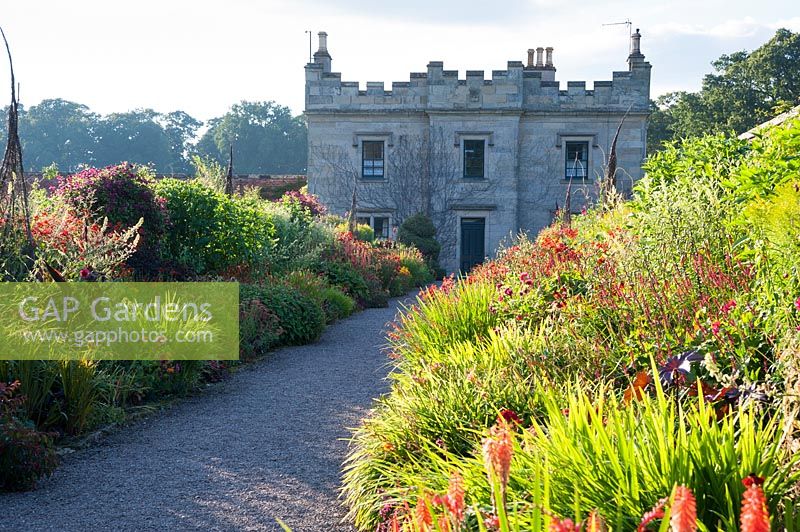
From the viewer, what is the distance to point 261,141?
6038 cm

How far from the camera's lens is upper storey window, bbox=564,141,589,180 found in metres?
27.4

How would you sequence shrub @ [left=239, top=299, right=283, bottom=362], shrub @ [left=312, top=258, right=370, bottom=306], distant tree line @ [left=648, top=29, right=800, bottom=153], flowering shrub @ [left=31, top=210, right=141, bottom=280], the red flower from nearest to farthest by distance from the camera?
the red flower
flowering shrub @ [left=31, top=210, right=141, bottom=280]
shrub @ [left=239, top=299, right=283, bottom=362]
shrub @ [left=312, top=258, right=370, bottom=306]
distant tree line @ [left=648, top=29, right=800, bottom=153]

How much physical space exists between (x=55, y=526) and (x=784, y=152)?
197 inches

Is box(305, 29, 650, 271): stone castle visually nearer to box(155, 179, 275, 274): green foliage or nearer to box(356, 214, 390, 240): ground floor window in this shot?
box(356, 214, 390, 240): ground floor window

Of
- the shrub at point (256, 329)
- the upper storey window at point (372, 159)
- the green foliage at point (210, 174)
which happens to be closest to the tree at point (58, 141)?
the upper storey window at point (372, 159)

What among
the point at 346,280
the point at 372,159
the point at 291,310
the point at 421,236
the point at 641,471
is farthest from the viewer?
the point at 372,159

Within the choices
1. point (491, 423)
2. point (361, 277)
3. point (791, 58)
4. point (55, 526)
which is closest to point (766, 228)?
point (491, 423)

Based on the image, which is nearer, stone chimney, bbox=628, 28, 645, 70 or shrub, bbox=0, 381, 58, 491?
shrub, bbox=0, 381, 58, 491

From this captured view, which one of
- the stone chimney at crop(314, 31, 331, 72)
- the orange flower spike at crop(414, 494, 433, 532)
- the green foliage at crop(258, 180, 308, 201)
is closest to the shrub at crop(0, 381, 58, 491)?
the orange flower spike at crop(414, 494, 433, 532)

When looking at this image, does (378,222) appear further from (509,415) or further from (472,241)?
(509,415)

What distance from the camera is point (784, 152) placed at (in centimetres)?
522

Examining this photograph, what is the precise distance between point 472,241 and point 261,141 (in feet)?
119

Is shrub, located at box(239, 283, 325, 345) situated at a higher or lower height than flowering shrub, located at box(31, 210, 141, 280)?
lower

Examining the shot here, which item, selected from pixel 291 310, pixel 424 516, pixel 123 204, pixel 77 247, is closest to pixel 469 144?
pixel 123 204
